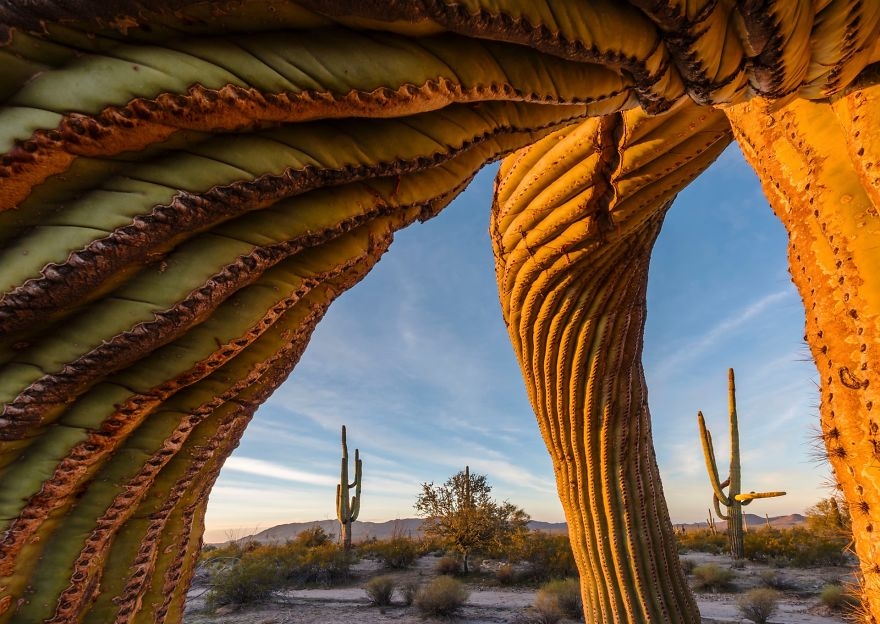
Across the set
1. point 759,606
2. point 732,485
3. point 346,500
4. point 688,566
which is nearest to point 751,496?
point 732,485

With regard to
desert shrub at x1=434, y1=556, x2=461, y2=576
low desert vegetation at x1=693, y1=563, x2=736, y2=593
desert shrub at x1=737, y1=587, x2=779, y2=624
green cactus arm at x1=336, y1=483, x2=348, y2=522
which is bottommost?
desert shrub at x1=737, y1=587, x2=779, y2=624

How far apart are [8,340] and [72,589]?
20.2 inches

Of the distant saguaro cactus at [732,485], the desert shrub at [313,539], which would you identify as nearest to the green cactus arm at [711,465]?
the distant saguaro cactus at [732,485]

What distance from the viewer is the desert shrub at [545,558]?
14.7 meters

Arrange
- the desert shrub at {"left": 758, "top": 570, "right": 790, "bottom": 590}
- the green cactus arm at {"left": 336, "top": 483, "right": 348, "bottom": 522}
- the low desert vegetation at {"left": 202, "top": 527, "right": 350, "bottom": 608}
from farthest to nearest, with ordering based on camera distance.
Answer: the green cactus arm at {"left": 336, "top": 483, "right": 348, "bottom": 522}
the desert shrub at {"left": 758, "top": 570, "right": 790, "bottom": 590}
the low desert vegetation at {"left": 202, "top": 527, "right": 350, "bottom": 608}

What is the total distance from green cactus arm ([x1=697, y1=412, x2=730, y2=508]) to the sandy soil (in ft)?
6.79

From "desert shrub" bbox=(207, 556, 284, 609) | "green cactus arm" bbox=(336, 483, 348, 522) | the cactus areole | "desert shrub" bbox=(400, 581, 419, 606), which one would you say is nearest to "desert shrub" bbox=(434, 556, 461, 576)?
"desert shrub" bbox=(400, 581, 419, 606)

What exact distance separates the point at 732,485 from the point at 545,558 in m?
5.90

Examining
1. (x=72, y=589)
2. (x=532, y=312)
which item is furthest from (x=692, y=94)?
(x=532, y=312)

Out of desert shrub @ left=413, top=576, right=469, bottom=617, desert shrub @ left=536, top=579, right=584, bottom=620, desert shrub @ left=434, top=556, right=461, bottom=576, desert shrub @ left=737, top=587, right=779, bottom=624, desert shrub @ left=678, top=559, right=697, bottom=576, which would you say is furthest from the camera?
desert shrub @ left=434, top=556, right=461, bottom=576

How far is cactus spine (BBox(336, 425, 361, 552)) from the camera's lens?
17.6m

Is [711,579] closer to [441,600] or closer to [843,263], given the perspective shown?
[441,600]

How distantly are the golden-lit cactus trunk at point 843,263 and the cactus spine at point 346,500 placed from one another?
17.1 m

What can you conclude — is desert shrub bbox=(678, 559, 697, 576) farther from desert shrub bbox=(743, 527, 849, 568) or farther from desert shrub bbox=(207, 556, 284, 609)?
desert shrub bbox=(207, 556, 284, 609)
